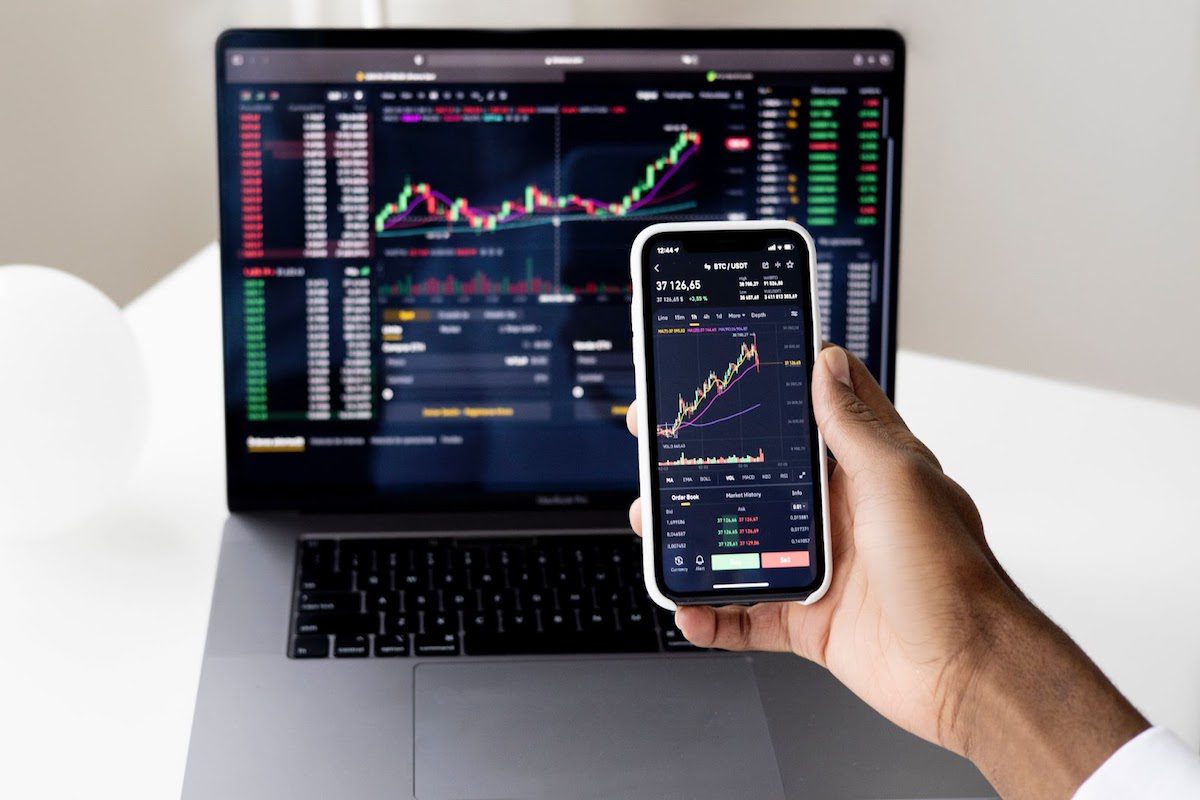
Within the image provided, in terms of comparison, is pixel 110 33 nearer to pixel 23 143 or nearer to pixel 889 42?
pixel 23 143

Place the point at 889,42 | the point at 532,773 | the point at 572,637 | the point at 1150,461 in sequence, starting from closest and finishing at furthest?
the point at 532,773 < the point at 572,637 < the point at 889,42 < the point at 1150,461

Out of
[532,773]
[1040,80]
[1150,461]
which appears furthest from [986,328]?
[532,773]

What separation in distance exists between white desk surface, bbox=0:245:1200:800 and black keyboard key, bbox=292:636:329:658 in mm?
76

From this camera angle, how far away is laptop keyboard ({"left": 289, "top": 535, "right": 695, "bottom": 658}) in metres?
0.88

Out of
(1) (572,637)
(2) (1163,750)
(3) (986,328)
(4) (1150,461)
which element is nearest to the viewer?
(2) (1163,750)

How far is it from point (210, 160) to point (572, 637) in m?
1.95

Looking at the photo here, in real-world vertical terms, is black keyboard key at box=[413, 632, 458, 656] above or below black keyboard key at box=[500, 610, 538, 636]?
below

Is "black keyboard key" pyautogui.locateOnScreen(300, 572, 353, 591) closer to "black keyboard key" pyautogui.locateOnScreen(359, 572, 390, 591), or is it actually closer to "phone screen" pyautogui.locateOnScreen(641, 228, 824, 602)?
"black keyboard key" pyautogui.locateOnScreen(359, 572, 390, 591)

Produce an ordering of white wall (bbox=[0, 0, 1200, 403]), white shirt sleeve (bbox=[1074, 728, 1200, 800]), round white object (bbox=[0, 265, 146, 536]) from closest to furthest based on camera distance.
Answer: white shirt sleeve (bbox=[1074, 728, 1200, 800])
round white object (bbox=[0, 265, 146, 536])
white wall (bbox=[0, 0, 1200, 403])

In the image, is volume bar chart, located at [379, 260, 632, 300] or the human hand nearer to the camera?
the human hand

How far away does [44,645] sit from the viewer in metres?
0.90

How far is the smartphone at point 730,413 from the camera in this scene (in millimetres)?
801

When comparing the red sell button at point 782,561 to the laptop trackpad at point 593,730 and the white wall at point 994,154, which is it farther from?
the white wall at point 994,154

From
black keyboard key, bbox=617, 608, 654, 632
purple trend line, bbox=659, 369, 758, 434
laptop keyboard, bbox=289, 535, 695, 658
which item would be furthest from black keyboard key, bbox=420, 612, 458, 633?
purple trend line, bbox=659, 369, 758, 434
